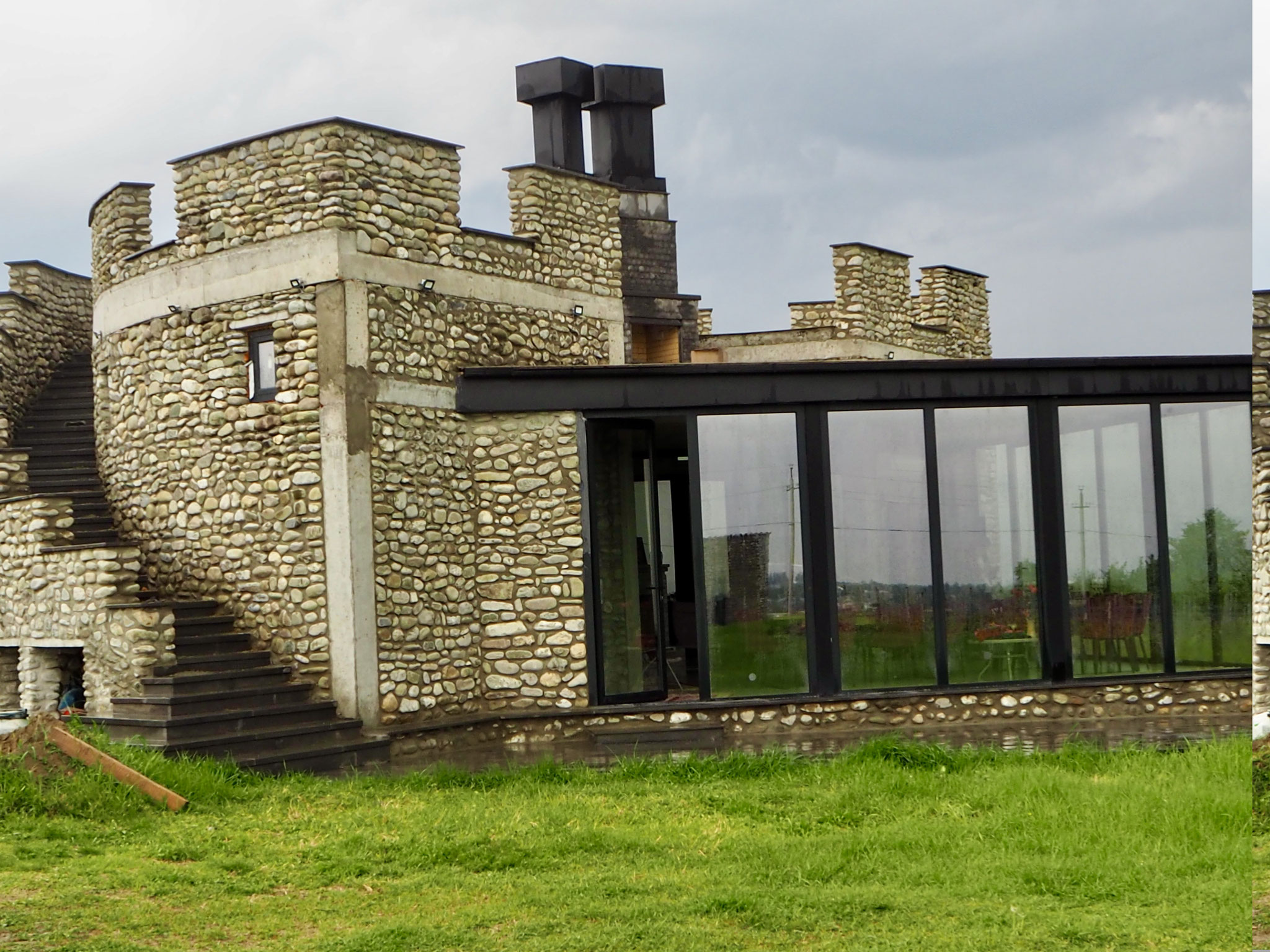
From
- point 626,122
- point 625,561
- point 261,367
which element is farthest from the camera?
point 626,122

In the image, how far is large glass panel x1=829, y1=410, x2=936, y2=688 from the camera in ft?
39.2

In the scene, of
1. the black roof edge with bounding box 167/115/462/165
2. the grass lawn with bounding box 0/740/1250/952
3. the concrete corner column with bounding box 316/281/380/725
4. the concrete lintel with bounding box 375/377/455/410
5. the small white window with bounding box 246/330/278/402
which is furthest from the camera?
the small white window with bounding box 246/330/278/402

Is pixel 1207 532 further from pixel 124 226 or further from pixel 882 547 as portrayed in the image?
pixel 124 226

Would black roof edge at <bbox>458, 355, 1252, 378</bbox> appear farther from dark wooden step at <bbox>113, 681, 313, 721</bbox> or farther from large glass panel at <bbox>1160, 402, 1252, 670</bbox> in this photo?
dark wooden step at <bbox>113, 681, 313, 721</bbox>

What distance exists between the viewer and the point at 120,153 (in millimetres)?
12109

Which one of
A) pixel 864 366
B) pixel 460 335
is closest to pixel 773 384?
pixel 864 366

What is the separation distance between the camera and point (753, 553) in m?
12.0

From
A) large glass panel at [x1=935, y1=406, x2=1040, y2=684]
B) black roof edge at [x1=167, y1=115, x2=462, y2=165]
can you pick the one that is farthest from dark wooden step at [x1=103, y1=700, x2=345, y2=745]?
large glass panel at [x1=935, y1=406, x2=1040, y2=684]

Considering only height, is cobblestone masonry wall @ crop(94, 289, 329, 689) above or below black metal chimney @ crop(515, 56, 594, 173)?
below

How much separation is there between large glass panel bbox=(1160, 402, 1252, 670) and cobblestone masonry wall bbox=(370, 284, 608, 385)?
18.2 feet

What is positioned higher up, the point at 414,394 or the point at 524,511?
the point at 414,394

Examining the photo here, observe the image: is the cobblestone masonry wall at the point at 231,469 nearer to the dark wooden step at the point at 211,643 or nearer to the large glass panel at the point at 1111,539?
the dark wooden step at the point at 211,643

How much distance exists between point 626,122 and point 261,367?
41.6 feet

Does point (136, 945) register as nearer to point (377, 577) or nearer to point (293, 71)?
point (377, 577)
